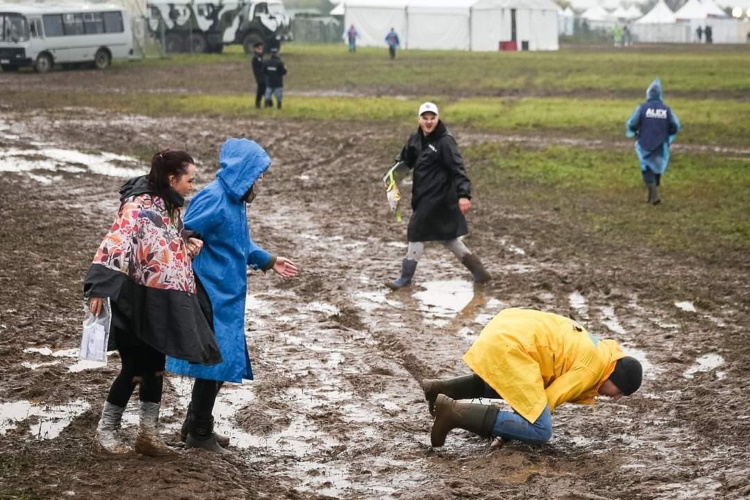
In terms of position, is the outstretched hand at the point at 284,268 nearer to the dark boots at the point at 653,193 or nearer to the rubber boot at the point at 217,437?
the rubber boot at the point at 217,437

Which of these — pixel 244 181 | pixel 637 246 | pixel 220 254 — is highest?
pixel 244 181

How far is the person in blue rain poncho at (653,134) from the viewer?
16.2 meters

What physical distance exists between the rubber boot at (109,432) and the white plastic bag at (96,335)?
1.80 ft

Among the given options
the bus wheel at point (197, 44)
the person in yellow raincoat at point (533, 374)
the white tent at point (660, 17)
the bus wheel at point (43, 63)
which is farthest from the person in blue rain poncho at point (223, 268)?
the white tent at point (660, 17)

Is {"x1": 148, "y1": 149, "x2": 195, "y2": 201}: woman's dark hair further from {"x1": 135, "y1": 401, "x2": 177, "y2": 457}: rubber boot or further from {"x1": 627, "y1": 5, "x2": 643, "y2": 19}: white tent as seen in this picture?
{"x1": 627, "y1": 5, "x2": 643, "y2": 19}: white tent

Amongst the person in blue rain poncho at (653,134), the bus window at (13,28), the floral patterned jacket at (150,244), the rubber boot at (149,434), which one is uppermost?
the bus window at (13,28)

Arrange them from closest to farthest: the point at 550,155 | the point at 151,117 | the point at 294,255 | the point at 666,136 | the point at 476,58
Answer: the point at 294,255, the point at 666,136, the point at 550,155, the point at 151,117, the point at 476,58

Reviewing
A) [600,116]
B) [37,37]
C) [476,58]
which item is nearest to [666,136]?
[600,116]

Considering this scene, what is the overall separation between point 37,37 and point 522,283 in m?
30.9

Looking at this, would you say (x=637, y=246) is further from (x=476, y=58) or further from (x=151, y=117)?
(x=476, y=58)

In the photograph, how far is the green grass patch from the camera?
13.8m

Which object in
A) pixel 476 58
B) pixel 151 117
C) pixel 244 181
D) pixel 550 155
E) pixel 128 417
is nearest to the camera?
pixel 244 181

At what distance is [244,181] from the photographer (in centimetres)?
650

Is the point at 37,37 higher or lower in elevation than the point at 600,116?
higher
